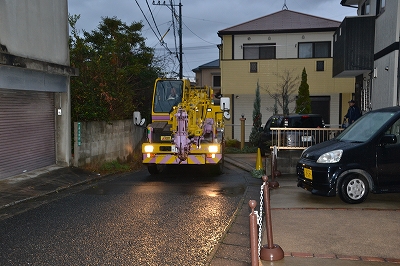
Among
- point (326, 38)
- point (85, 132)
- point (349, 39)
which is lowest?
point (85, 132)

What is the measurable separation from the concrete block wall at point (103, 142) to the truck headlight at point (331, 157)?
790cm

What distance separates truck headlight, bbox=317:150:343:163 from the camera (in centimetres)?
847

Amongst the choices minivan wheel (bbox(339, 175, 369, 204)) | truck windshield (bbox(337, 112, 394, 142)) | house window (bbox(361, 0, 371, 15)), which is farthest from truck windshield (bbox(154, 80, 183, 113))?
house window (bbox(361, 0, 371, 15))

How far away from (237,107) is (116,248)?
2101 cm

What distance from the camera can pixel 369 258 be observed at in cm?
538

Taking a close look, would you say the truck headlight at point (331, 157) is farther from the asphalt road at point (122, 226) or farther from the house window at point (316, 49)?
the house window at point (316, 49)

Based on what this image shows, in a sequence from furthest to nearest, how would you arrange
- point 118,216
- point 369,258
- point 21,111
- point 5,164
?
point 21,111 < point 5,164 < point 118,216 < point 369,258

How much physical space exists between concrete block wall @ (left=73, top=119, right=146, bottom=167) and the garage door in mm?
844

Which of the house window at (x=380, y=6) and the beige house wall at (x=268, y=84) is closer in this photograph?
the house window at (x=380, y=6)

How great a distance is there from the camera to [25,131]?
12.1 metres

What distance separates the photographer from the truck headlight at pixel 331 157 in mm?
8469


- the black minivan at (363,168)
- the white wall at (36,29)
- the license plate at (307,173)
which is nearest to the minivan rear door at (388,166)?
the black minivan at (363,168)

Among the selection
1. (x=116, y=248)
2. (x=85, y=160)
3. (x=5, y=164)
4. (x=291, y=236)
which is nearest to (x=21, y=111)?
(x=5, y=164)

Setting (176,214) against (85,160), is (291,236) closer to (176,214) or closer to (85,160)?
(176,214)
